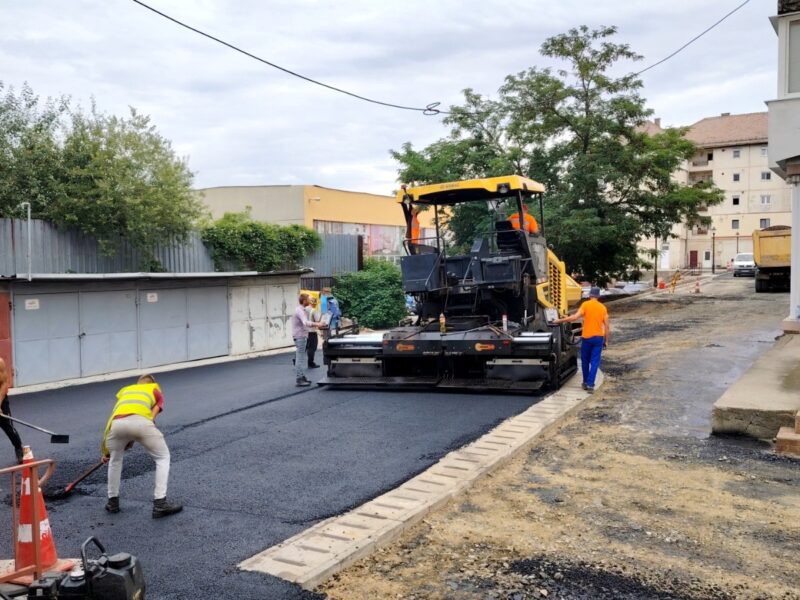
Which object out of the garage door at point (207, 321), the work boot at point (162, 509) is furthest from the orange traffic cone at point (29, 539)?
the garage door at point (207, 321)

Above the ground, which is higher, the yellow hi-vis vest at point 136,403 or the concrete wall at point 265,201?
the concrete wall at point 265,201

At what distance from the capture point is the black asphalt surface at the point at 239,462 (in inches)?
189

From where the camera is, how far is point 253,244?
19.2m

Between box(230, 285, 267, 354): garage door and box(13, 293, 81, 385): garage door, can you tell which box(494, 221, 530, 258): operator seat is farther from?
box(230, 285, 267, 354): garage door

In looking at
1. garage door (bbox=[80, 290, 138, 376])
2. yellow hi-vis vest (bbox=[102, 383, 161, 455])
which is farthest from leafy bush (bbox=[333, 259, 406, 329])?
yellow hi-vis vest (bbox=[102, 383, 161, 455])

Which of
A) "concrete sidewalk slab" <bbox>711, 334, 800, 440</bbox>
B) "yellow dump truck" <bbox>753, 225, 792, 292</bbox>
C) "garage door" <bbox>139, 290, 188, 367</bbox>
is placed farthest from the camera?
"yellow dump truck" <bbox>753, 225, 792, 292</bbox>

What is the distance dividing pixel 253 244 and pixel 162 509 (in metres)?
14.3

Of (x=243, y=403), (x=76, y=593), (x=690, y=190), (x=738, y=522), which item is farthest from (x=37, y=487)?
(x=690, y=190)

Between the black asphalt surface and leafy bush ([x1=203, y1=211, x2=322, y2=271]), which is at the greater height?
leafy bush ([x1=203, y1=211, x2=322, y2=271])

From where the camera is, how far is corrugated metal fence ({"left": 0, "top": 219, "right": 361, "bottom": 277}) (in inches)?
533

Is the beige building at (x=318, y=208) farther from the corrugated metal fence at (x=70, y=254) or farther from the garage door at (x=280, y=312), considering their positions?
the corrugated metal fence at (x=70, y=254)

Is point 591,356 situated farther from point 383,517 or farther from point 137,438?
point 137,438

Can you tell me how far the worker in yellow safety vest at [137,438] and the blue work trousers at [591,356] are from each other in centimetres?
669

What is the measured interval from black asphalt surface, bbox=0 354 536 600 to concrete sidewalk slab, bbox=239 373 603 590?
145 mm
